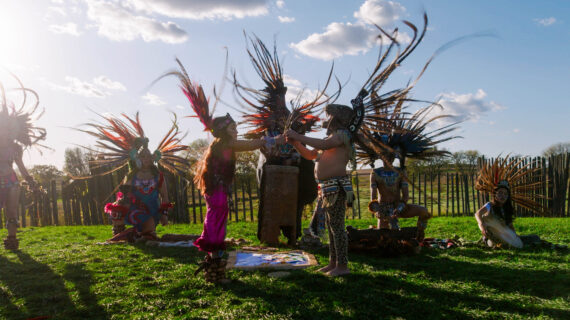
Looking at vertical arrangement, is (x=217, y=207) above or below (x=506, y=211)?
above

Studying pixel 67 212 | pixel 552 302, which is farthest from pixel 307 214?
pixel 552 302

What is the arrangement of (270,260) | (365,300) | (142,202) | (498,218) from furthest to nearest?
(142,202) → (498,218) → (270,260) → (365,300)

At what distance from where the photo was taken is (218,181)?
360 centimetres

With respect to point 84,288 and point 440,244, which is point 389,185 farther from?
point 84,288

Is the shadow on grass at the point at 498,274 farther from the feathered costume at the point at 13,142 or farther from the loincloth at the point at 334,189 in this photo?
the feathered costume at the point at 13,142

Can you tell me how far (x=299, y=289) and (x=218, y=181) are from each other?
4.20 feet

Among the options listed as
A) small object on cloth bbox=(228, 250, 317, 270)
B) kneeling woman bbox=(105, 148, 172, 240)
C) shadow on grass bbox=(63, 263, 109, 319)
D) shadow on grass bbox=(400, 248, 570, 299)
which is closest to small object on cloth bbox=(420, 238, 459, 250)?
shadow on grass bbox=(400, 248, 570, 299)

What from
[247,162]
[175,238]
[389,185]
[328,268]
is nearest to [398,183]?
[389,185]

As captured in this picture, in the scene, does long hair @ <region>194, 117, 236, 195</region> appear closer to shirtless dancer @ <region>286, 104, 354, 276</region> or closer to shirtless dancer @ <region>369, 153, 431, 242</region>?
shirtless dancer @ <region>286, 104, 354, 276</region>

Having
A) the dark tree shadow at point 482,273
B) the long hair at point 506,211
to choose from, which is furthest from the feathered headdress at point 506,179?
the dark tree shadow at point 482,273

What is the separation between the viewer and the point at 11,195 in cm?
575

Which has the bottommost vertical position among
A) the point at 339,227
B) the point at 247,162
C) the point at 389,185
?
the point at 339,227

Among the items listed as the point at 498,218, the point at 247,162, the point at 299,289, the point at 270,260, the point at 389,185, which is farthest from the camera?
the point at 247,162

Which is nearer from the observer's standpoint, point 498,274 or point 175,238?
point 498,274
